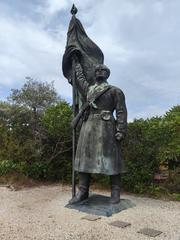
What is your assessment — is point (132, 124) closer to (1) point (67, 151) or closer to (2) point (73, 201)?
(1) point (67, 151)

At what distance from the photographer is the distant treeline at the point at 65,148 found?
8.70m

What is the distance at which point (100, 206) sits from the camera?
634cm

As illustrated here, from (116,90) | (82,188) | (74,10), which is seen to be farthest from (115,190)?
(74,10)

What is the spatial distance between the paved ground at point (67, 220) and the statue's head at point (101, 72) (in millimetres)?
2515

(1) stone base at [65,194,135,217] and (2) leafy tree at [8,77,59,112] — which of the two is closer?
(1) stone base at [65,194,135,217]

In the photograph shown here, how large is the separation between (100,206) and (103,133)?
52.4 inches

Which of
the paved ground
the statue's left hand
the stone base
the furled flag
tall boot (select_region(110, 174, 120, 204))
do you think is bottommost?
the paved ground

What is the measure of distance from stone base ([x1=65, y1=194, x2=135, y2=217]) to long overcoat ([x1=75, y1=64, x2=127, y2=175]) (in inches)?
24.4

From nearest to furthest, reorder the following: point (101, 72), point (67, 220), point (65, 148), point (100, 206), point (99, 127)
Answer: point (67, 220) < point (100, 206) < point (99, 127) < point (101, 72) < point (65, 148)

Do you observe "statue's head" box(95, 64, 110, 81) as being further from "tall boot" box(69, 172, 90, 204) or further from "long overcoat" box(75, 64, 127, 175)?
"tall boot" box(69, 172, 90, 204)

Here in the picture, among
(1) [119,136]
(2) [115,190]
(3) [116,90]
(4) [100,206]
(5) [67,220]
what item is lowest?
(5) [67,220]

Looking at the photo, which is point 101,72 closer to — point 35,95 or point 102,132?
point 102,132

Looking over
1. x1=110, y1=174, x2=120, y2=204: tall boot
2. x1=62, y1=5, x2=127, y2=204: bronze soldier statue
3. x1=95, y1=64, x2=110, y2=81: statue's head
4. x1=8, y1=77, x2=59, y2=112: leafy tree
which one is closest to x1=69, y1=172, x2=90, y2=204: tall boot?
x1=62, y1=5, x2=127, y2=204: bronze soldier statue

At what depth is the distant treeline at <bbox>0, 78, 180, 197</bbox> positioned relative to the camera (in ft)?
28.5
